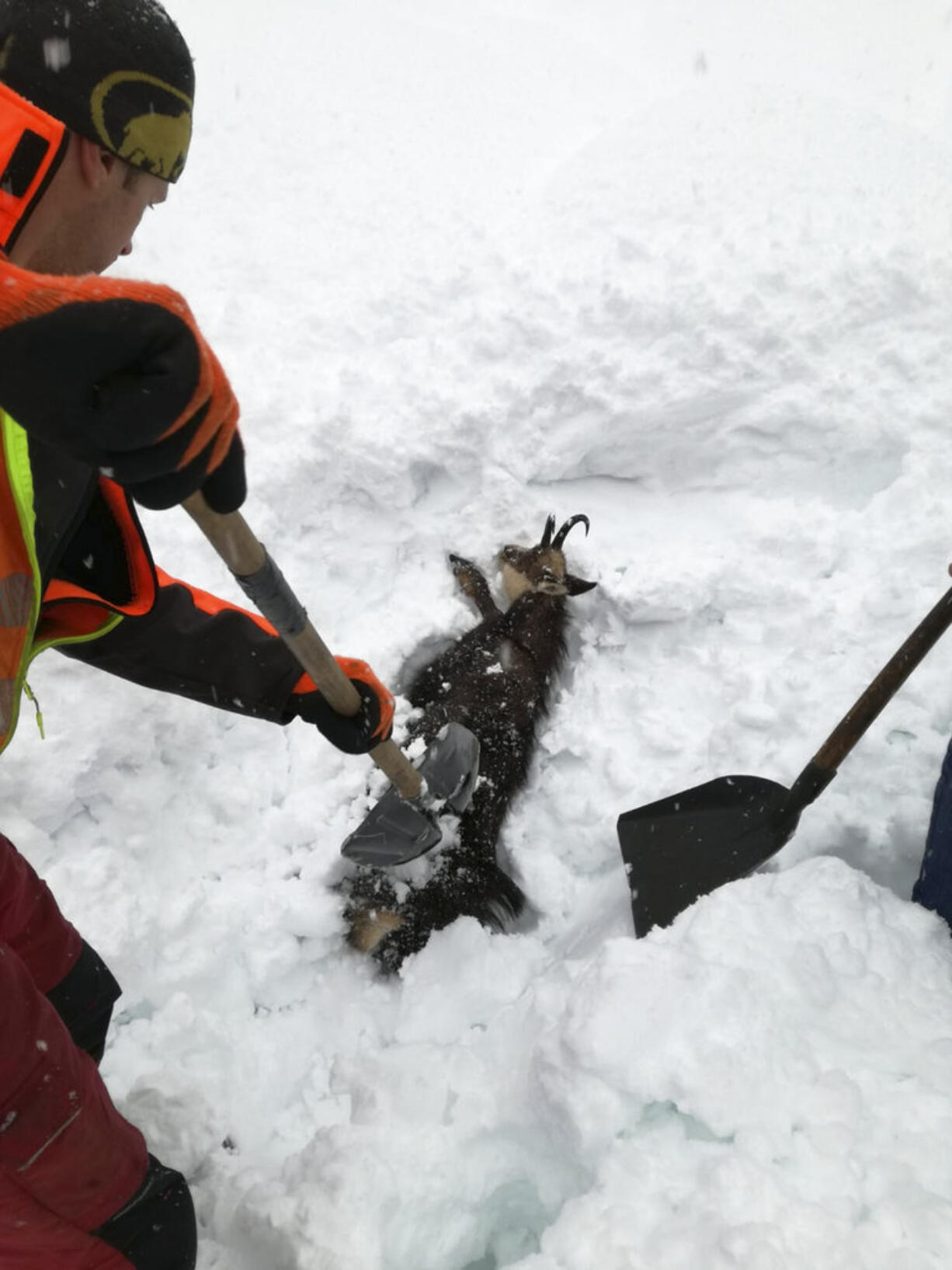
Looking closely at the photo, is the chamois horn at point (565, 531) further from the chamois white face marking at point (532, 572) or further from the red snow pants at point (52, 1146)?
the red snow pants at point (52, 1146)

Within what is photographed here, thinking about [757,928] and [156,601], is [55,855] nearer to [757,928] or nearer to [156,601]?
[156,601]

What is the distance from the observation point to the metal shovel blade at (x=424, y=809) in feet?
8.17

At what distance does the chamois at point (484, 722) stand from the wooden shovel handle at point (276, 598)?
0.58 meters

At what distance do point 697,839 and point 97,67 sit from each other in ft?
7.80

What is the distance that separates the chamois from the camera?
2.60m

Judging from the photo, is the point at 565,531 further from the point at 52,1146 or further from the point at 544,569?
the point at 52,1146

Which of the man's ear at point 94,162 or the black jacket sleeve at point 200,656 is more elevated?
the man's ear at point 94,162

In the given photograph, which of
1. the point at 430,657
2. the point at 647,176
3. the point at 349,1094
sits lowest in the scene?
the point at 349,1094

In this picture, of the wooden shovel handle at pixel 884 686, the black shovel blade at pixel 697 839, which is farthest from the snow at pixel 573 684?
the wooden shovel handle at pixel 884 686

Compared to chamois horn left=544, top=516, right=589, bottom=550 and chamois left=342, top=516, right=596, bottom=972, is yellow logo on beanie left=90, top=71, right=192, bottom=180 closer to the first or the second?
chamois left=342, top=516, right=596, bottom=972

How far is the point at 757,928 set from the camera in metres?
1.98

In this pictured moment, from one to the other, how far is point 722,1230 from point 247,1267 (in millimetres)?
1074

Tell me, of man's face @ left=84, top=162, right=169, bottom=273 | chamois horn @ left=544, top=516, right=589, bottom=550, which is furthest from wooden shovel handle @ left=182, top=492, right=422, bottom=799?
chamois horn @ left=544, top=516, right=589, bottom=550

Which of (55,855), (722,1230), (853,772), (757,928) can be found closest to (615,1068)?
(722,1230)
